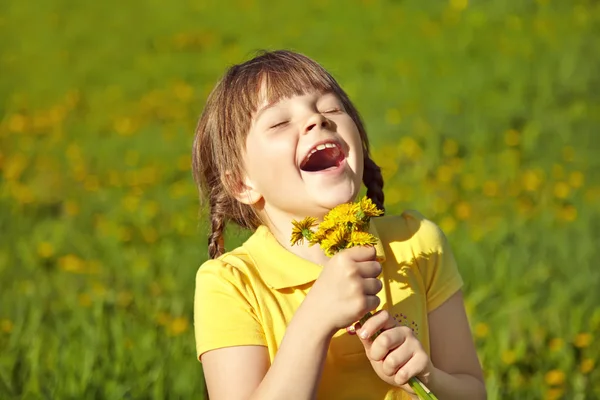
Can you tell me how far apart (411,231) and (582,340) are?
4.57 ft

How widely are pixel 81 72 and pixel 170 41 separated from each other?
0.92 m

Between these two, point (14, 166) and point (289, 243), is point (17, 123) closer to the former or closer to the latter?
point (14, 166)

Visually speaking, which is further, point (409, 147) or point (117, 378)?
point (409, 147)

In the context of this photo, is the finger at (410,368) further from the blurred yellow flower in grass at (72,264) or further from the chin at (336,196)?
the blurred yellow flower in grass at (72,264)

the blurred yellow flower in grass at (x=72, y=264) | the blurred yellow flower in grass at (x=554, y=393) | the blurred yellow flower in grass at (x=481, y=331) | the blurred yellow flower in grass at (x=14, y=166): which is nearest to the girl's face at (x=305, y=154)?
the blurred yellow flower in grass at (x=554, y=393)

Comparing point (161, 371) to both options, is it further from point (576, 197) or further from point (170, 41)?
point (170, 41)

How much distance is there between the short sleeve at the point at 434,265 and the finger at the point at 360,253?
0.37 metres

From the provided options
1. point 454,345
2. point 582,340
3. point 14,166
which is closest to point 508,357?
point 582,340

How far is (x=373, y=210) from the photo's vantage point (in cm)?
186

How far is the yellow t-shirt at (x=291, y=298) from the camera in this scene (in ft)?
6.85

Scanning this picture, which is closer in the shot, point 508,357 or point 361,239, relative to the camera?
point 361,239

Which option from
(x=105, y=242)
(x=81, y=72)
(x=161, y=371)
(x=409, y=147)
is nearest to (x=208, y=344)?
(x=161, y=371)

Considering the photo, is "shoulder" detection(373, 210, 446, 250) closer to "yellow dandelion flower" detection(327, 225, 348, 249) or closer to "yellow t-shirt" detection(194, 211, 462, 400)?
"yellow t-shirt" detection(194, 211, 462, 400)

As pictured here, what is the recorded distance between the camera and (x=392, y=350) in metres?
1.90
